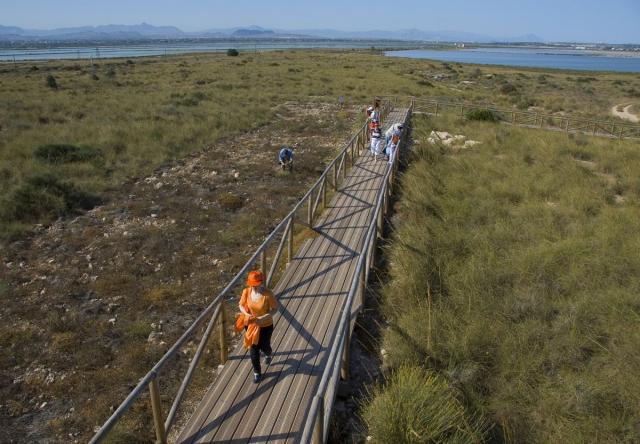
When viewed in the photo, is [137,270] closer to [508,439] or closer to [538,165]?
[508,439]

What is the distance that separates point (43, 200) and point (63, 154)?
15.2 feet

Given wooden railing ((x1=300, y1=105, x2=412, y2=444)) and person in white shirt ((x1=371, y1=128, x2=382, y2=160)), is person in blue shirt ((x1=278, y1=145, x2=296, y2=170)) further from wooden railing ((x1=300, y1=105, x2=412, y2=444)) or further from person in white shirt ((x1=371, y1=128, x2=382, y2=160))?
wooden railing ((x1=300, y1=105, x2=412, y2=444))

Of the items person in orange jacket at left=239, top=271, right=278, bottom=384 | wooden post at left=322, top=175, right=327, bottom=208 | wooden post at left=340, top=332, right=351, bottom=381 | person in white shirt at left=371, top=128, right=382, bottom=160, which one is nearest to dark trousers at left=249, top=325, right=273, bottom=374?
person in orange jacket at left=239, top=271, right=278, bottom=384

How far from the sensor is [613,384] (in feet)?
16.1

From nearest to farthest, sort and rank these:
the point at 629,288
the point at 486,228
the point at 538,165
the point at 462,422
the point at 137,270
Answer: the point at 462,422 → the point at 629,288 → the point at 137,270 → the point at 486,228 → the point at 538,165

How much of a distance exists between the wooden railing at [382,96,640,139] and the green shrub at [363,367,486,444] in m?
21.2

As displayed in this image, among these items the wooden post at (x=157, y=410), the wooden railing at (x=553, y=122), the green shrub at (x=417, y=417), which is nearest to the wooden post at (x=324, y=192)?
the green shrub at (x=417, y=417)

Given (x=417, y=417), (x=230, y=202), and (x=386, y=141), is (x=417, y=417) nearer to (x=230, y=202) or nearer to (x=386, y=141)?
(x=230, y=202)

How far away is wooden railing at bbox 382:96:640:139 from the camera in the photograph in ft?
71.6

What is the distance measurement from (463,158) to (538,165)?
7.64 feet

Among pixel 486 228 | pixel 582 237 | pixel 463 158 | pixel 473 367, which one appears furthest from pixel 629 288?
pixel 463 158

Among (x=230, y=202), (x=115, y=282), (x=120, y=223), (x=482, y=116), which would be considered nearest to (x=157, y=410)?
(x=115, y=282)

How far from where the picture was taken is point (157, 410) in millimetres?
4066

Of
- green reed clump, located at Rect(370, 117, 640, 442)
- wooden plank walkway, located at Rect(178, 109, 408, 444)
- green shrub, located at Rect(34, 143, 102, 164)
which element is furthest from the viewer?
green shrub, located at Rect(34, 143, 102, 164)
